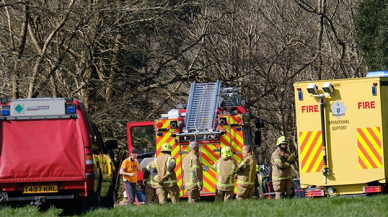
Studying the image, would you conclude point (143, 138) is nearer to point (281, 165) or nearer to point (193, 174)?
point (193, 174)

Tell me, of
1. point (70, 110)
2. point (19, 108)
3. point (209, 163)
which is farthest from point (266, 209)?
point (209, 163)

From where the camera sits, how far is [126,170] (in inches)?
682

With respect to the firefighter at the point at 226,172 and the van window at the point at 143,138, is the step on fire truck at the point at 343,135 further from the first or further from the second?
the van window at the point at 143,138

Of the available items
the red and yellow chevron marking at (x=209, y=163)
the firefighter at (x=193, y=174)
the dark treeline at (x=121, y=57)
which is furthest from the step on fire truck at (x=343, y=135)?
the dark treeline at (x=121, y=57)

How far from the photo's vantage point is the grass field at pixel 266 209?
426 inches

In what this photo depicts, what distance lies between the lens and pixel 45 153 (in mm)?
12508

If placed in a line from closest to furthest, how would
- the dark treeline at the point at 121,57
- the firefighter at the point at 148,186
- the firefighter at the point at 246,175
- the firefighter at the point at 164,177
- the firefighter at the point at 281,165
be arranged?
the firefighter at the point at 246,175, the firefighter at the point at 164,177, the firefighter at the point at 281,165, the firefighter at the point at 148,186, the dark treeline at the point at 121,57

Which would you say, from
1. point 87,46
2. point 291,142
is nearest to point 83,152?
point 87,46

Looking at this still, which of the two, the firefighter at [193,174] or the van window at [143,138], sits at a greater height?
the van window at [143,138]

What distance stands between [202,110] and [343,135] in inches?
158

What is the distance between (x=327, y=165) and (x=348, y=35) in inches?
700

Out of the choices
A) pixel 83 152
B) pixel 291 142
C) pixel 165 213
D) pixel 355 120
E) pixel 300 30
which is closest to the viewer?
pixel 165 213

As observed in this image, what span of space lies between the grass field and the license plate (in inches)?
11.2

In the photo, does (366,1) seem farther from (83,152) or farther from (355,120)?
(83,152)
